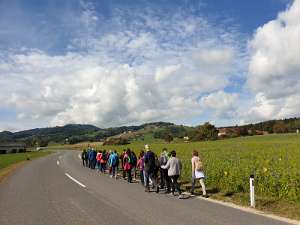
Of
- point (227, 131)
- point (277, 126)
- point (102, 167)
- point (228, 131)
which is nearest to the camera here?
point (102, 167)

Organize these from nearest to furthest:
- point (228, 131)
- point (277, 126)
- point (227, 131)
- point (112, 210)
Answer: point (112, 210) → point (277, 126) → point (228, 131) → point (227, 131)

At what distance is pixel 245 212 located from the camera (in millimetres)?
10570

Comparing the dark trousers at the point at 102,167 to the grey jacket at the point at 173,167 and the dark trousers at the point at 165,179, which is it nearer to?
the dark trousers at the point at 165,179

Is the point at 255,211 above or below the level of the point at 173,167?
below

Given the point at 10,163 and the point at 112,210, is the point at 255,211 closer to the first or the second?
the point at 112,210

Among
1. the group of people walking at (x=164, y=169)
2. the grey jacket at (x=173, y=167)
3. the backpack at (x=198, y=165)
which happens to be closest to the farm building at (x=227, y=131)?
the group of people walking at (x=164, y=169)

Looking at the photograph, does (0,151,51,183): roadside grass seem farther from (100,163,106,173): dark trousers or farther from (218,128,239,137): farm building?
(218,128,239,137): farm building

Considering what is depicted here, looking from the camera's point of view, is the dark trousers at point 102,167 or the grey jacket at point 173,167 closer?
the grey jacket at point 173,167

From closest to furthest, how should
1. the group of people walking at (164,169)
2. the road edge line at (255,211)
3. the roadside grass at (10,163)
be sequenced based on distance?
the road edge line at (255,211)
the group of people walking at (164,169)
the roadside grass at (10,163)

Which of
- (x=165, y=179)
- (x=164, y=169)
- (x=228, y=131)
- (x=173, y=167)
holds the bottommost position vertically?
(x=165, y=179)

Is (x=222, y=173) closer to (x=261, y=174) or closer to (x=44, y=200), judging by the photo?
(x=261, y=174)

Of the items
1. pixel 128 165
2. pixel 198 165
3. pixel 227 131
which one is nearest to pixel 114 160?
pixel 128 165

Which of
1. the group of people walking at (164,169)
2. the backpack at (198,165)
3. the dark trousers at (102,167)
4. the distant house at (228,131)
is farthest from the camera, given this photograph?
the distant house at (228,131)

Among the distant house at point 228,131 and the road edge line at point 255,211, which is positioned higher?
the distant house at point 228,131
